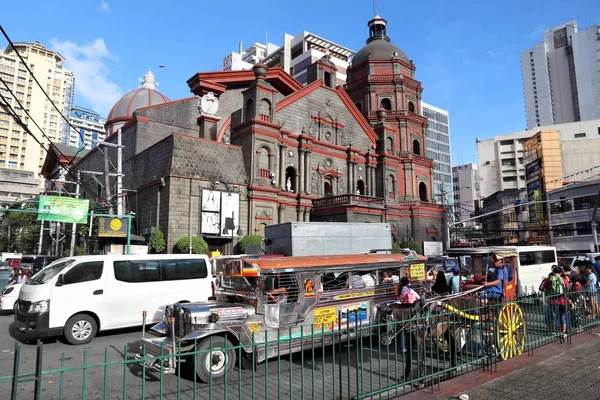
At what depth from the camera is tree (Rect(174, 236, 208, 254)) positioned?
22.7 metres

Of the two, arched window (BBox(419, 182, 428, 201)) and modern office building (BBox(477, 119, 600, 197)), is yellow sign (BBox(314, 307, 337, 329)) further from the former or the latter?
modern office building (BBox(477, 119, 600, 197))

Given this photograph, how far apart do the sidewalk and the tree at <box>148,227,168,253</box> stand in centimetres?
1936

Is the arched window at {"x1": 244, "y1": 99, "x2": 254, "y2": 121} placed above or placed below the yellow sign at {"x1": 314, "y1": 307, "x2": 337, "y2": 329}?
above

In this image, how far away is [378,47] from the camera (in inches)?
1698

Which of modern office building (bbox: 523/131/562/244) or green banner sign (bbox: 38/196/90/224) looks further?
modern office building (bbox: 523/131/562/244)

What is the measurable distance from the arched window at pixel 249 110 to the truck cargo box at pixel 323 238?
12362mm

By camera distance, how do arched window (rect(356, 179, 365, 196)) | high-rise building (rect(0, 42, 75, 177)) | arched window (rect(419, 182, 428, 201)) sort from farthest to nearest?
1. high-rise building (rect(0, 42, 75, 177))
2. arched window (rect(419, 182, 428, 201))
3. arched window (rect(356, 179, 365, 196))

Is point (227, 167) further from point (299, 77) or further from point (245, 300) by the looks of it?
point (299, 77)

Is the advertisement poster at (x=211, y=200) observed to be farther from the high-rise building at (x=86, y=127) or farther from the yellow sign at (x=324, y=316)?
the yellow sign at (x=324, y=316)

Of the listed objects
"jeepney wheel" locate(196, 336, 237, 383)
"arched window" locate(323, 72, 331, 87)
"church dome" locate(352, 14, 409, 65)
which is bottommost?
"jeepney wheel" locate(196, 336, 237, 383)

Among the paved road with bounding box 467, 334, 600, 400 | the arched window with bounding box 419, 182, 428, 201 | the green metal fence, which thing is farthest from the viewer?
the arched window with bounding box 419, 182, 428, 201

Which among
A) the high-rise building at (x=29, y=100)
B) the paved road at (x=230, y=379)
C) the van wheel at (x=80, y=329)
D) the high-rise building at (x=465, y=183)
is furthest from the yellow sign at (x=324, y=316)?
the high-rise building at (x=29, y=100)

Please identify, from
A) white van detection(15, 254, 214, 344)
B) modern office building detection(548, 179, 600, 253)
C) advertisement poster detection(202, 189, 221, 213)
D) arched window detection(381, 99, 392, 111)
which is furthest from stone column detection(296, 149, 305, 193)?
modern office building detection(548, 179, 600, 253)

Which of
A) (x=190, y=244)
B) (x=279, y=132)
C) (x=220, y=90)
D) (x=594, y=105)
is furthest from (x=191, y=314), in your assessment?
(x=594, y=105)
